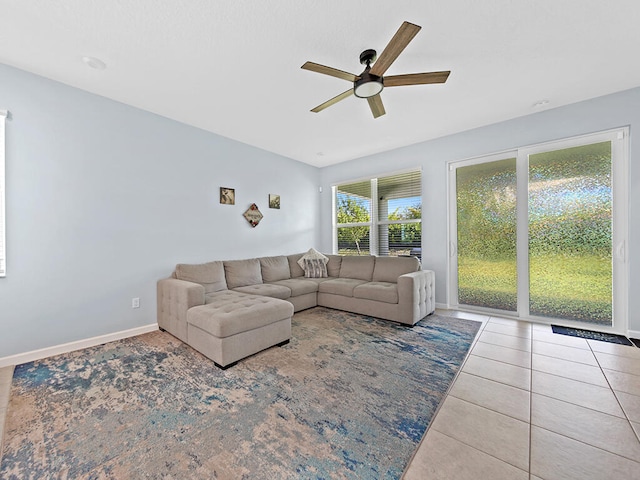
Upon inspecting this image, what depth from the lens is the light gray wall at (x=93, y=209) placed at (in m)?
2.39

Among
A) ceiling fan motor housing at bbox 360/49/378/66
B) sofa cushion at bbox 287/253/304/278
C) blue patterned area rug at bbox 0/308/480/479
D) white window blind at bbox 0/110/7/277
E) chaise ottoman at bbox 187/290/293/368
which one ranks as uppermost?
ceiling fan motor housing at bbox 360/49/378/66

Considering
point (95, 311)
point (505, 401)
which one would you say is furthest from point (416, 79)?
point (95, 311)

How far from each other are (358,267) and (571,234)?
111 inches

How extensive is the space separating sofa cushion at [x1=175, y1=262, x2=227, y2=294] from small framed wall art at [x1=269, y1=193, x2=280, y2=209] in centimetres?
155

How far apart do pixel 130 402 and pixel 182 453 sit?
0.73 m

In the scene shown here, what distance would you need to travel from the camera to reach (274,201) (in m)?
4.80

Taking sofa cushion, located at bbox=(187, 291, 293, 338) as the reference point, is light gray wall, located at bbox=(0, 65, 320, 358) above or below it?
above

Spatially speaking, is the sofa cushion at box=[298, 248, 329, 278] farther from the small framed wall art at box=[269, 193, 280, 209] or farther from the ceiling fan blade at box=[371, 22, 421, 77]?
the ceiling fan blade at box=[371, 22, 421, 77]

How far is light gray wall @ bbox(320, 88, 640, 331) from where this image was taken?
284 cm

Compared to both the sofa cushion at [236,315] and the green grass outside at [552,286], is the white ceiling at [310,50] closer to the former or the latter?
the green grass outside at [552,286]

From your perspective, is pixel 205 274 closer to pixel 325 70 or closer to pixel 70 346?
pixel 70 346

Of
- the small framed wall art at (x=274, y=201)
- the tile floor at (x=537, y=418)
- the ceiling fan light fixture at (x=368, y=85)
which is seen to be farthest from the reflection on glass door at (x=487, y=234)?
the small framed wall art at (x=274, y=201)

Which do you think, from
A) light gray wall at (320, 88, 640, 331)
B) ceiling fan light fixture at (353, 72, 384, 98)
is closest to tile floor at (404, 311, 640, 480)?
light gray wall at (320, 88, 640, 331)

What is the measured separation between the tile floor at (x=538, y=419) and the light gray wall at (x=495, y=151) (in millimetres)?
1478
